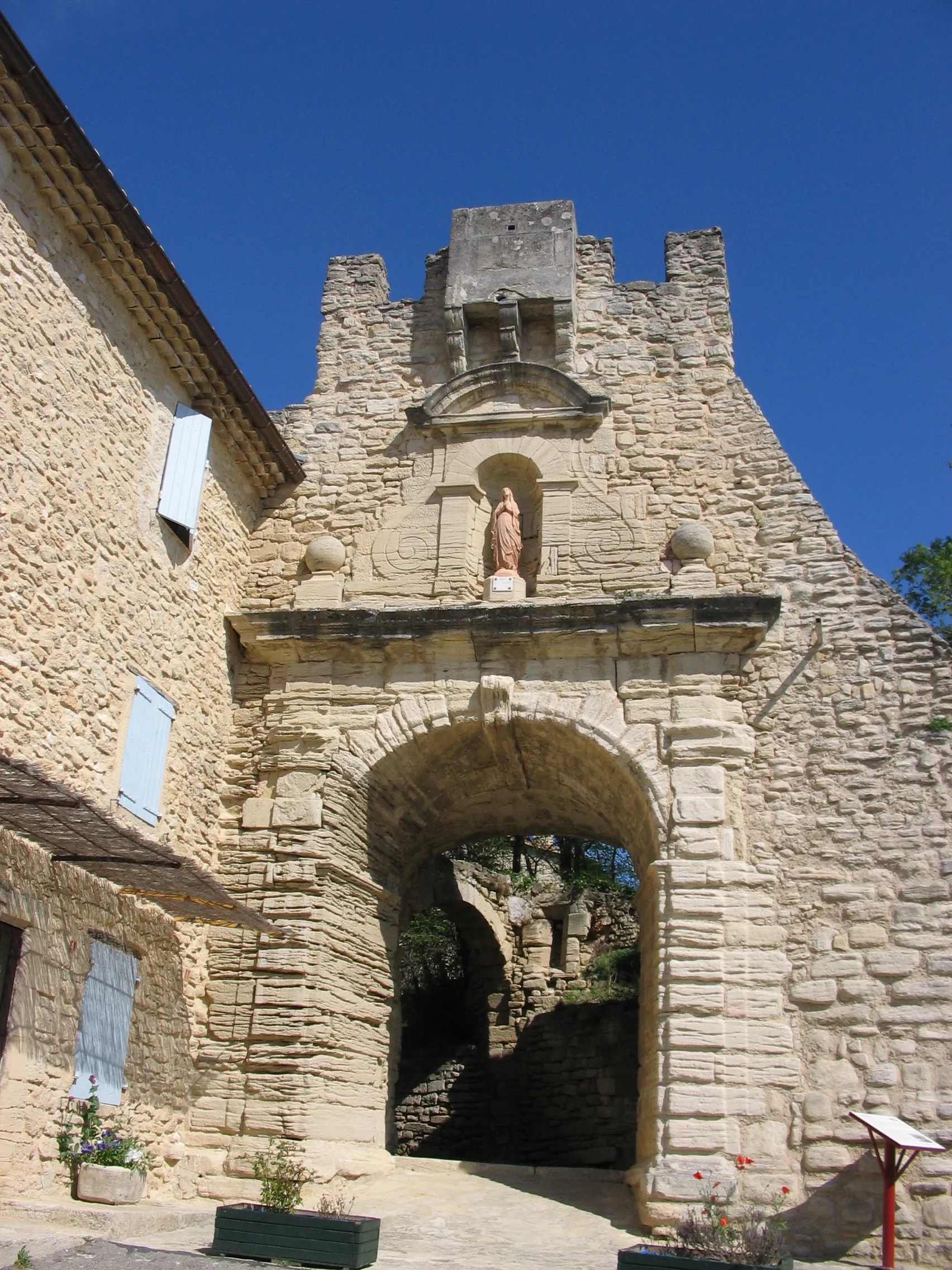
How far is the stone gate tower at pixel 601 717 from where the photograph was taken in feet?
27.0

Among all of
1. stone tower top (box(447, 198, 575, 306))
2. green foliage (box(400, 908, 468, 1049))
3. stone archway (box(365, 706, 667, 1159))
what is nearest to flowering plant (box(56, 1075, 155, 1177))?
stone archway (box(365, 706, 667, 1159))

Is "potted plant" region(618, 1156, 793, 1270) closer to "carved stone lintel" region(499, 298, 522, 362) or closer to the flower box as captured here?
the flower box

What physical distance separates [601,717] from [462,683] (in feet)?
3.92

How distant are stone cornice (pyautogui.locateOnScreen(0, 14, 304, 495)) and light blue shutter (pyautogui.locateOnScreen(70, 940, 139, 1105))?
453cm

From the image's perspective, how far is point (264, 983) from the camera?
8945mm

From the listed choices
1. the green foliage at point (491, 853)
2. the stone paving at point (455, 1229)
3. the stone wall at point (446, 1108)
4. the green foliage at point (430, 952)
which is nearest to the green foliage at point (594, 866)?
the green foliage at point (491, 853)

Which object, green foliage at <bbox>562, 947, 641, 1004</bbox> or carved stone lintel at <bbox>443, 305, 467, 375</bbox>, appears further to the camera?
green foliage at <bbox>562, 947, 641, 1004</bbox>

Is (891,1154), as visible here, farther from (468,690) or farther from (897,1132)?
(468,690)

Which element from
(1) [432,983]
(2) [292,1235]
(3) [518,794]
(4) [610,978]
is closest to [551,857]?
(1) [432,983]

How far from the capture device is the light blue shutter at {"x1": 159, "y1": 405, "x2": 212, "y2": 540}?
9133 mm

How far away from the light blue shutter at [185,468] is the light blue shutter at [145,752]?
4.69ft

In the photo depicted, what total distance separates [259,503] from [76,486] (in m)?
3.30

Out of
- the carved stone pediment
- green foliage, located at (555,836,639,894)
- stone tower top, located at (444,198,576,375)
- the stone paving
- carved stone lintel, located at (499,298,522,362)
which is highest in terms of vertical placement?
stone tower top, located at (444,198,576,375)

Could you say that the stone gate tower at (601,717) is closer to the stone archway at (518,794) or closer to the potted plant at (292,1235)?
the stone archway at (518,794)
